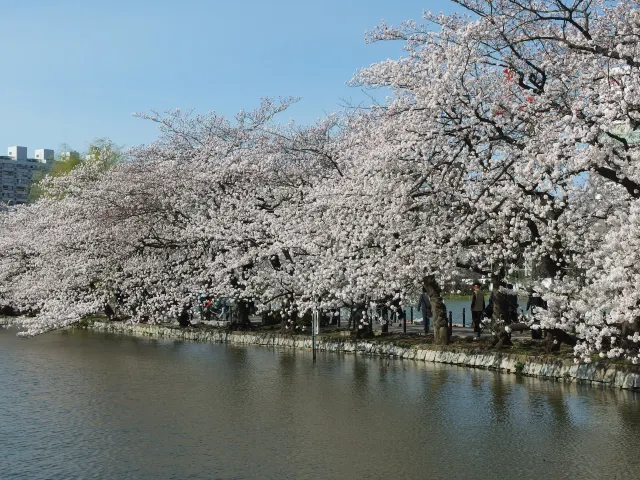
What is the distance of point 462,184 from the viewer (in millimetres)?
16844

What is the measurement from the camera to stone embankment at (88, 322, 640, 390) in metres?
15.5

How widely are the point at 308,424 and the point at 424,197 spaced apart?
6908 millimetres

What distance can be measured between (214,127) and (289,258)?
6144mm

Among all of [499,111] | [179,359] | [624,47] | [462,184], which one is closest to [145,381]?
[179,359]

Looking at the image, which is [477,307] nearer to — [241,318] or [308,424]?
[241,318]

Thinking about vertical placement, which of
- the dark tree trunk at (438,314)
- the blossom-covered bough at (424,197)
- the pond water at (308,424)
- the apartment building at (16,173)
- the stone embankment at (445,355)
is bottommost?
the pond water at (308,424)

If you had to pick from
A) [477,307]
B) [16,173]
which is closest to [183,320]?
[477,307]

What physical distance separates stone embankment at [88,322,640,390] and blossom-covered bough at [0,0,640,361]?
2.03 ft

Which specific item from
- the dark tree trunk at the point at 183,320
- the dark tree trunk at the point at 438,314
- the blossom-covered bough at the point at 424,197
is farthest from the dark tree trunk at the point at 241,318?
the dark tree trunk at the point at 438,314

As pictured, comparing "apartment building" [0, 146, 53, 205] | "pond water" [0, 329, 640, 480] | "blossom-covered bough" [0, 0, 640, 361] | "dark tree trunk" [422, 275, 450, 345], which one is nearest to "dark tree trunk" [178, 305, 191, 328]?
"blossom-covered bough" [0, 0, 640, 361]

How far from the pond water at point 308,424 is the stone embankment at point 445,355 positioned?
512mm

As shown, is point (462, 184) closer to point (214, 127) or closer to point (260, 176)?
point (260, 176)

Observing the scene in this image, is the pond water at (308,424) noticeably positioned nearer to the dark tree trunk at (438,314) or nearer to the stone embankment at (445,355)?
the stone embankment at (445,355)

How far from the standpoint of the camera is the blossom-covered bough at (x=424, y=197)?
13.4 m
